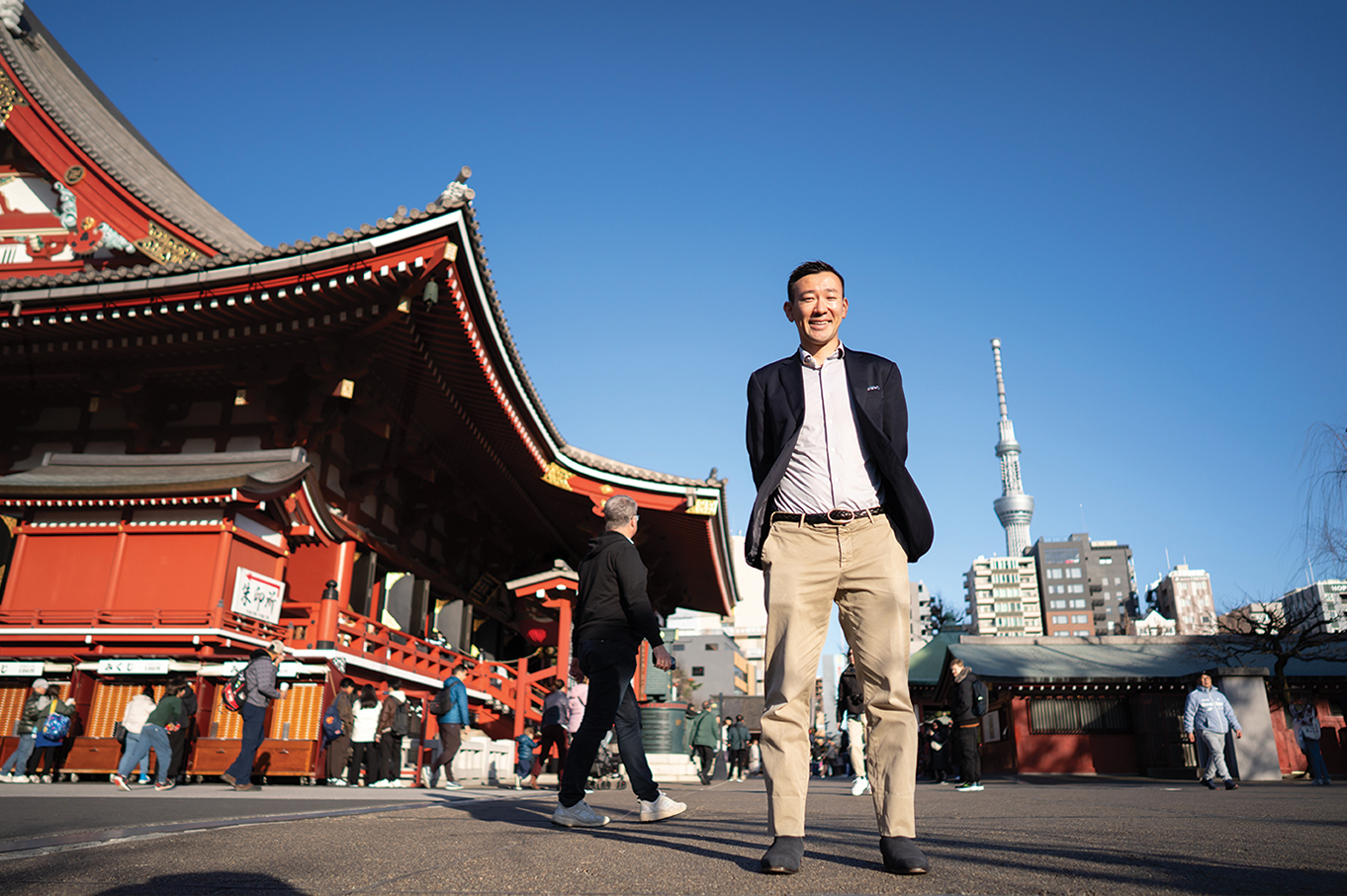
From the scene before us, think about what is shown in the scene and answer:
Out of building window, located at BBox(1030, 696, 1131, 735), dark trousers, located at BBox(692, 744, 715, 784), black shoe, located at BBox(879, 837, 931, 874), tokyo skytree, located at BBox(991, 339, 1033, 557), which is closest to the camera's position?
black shoe, located at BBox(879, 837, 931, 874)

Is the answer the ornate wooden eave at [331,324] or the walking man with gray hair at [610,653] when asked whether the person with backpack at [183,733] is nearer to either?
the ornate wooden eave at [331,324]

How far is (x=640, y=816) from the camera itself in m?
4.33

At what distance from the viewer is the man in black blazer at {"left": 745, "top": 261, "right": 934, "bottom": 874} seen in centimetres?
258

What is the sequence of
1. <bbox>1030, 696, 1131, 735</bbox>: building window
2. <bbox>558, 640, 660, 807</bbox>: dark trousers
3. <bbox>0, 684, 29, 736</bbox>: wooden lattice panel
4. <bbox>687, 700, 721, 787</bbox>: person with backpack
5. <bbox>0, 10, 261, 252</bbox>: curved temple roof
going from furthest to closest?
<bbox>1030, 696, 1131, 735</bbox>: building window < <bbox>687, 700, 721, 787</bbox>: person with backpack < <bbox>0, 10, 261, 252</bbox>: curved temple roof < <bbox>0, 684, 29, 736</bbox>: wooden lattice panel < <bbox>558, 640, 660, 807</bbox>: dark trousers

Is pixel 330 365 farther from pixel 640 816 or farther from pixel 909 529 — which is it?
pixel 909 529

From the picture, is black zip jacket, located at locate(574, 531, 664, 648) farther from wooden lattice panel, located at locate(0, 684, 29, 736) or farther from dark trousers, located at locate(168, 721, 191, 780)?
wooden lattice panel, located at locate(0, 684, 29, 736)

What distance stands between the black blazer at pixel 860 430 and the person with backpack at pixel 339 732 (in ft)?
28.6

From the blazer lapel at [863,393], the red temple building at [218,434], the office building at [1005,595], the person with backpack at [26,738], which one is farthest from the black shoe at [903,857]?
the office building at [1005,595]

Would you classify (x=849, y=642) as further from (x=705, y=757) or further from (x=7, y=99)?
(x=7, y=99)

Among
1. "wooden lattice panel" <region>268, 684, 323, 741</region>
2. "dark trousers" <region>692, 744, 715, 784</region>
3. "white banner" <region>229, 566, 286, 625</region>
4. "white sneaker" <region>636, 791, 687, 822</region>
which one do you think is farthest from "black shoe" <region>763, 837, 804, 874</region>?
"dark trousers" <region>692, 744, 715, 784</region>

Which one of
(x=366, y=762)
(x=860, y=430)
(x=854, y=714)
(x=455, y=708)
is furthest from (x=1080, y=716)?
(x=860, y=430)

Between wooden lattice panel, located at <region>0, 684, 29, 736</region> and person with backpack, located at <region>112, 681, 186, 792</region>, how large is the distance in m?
1.85

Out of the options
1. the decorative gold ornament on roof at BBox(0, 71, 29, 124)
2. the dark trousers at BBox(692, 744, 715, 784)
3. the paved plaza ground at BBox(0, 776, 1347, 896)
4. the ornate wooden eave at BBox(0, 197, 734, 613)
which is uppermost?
the decorative gold ornament on roof at BBox(0, 71, 29, 124)

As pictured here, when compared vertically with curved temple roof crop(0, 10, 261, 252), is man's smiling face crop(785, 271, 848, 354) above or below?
below
